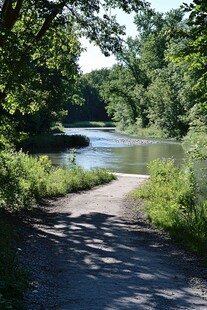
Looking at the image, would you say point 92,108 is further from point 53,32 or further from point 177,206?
point 177,206

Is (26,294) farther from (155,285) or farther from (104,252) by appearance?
(104,252)

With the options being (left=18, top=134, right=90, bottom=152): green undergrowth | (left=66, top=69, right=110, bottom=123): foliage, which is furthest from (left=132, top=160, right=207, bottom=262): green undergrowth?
(left=66, top=69, right=110, bottom=123): foliage

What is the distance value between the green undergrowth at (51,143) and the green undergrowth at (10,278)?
108ft

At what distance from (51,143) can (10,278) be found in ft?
121

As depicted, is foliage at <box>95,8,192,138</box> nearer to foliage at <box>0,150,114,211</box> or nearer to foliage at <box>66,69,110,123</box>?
foliage at <box>66,69,110,123</box>

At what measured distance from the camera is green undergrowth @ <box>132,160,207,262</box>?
854 cm

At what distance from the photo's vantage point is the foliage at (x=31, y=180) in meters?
9.27

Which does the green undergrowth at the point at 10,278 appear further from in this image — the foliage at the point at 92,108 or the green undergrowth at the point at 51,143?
the foliage at the point at 92,108

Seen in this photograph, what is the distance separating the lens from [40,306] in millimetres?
4875

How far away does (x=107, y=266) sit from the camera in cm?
669

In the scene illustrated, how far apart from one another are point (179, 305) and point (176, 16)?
72.6m

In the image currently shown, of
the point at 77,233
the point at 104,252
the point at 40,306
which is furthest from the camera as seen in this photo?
the point at 77,233

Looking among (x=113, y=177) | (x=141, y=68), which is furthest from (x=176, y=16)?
(x=113, y=177)

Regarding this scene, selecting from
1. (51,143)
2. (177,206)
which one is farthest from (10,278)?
(51,143)
